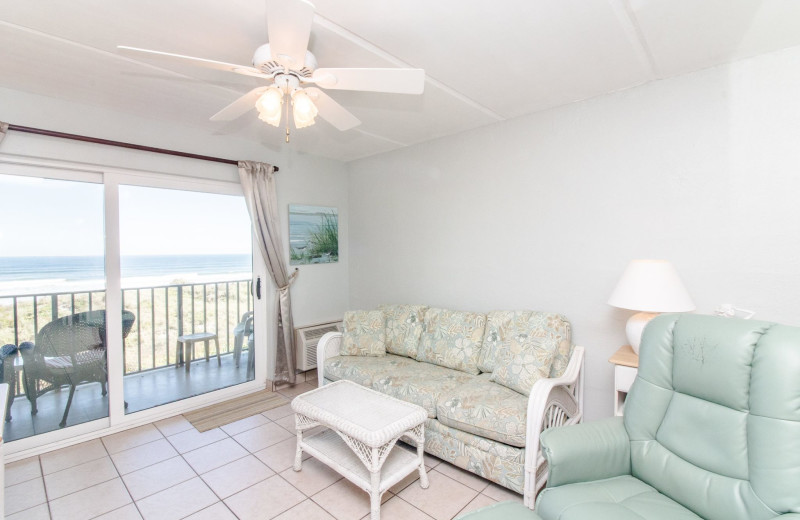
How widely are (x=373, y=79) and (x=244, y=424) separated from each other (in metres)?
2.86

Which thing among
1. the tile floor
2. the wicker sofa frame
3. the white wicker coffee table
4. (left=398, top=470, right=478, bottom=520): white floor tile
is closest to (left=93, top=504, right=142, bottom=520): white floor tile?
the tile floor

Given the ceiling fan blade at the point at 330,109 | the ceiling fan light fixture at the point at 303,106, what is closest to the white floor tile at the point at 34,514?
the ceiling fan light fixture at the point at 303,106

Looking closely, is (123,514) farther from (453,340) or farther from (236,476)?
(453,340)

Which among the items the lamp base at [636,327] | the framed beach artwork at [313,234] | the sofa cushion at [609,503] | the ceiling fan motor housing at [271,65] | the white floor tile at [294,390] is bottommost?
the white floor tile at [294,390]

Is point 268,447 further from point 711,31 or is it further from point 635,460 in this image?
point 711,31

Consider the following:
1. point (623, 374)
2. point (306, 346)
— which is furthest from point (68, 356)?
point (623, 374)

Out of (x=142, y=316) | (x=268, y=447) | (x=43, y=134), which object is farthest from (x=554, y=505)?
(x=43, y=134)

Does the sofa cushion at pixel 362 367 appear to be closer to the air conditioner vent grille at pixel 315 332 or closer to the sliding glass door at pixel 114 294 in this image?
the air conditioner vent grille at pixel 315 332

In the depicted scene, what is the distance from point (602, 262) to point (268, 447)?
2742 millimetres

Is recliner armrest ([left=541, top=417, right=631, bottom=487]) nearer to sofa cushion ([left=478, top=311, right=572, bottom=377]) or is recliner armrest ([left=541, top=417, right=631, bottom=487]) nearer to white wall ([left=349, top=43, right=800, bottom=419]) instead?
sofa cushion ([left=478, top=311, right=572, bottom=377])

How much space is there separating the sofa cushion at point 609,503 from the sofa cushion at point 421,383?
110 centimetres

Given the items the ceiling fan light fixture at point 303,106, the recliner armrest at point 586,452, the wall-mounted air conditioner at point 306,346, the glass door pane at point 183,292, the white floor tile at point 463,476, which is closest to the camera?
the recliner armrest at point 586,452

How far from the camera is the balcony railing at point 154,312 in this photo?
8.55 ft

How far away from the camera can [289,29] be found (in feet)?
4.45
